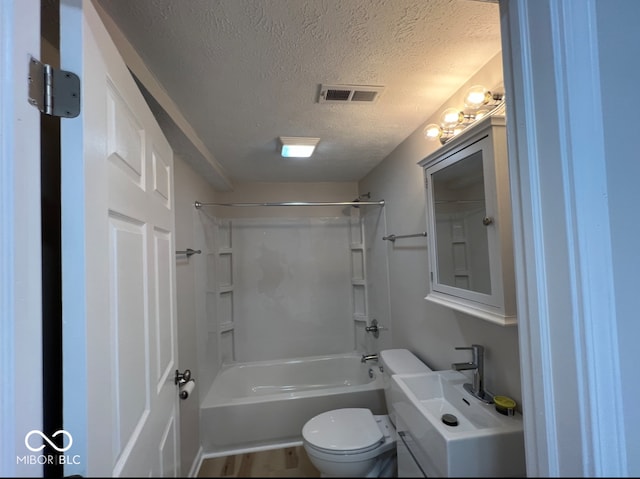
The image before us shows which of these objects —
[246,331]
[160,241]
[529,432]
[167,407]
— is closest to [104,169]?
[160,241]

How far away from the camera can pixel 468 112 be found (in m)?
1.28

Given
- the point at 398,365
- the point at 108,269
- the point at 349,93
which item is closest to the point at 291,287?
the point at 398,365

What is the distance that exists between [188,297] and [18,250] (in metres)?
1.67

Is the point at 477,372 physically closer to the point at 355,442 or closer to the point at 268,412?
the point at 355,442

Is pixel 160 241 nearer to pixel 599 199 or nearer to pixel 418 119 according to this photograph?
pixel 599 199

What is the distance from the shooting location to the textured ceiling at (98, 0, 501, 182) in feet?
2.87

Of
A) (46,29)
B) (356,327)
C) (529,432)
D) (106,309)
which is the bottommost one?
(356,327)

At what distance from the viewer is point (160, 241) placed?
3.22 feet

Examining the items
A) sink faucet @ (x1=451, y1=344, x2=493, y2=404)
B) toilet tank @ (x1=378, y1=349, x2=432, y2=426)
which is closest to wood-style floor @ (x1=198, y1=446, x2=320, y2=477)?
toilet tank @ (x1=378, y1=349, x2=432, y2=426)

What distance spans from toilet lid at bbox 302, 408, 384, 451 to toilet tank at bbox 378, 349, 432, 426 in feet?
0.49

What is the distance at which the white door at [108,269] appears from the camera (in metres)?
0.49

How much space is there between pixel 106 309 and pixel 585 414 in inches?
33.7

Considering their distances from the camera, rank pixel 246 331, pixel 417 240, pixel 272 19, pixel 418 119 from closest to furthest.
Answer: pixel 272 19
pixel 418 119
pixel 417 240
pixel 246 331

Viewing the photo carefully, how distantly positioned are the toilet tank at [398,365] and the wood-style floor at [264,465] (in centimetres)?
54
